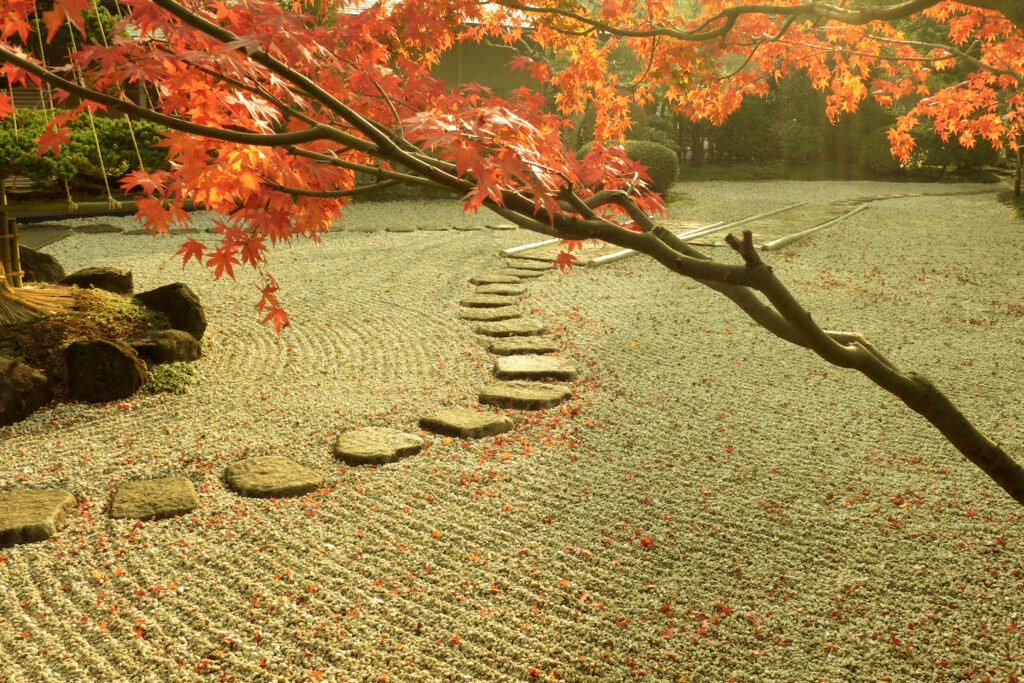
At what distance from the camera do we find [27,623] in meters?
2.71

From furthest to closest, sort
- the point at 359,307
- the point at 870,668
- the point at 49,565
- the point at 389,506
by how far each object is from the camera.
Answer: the point at 359,307 < the point at 389,506 < the point at 49,565 < the point at 870,668

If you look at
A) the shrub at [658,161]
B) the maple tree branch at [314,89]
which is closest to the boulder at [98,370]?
the maple tree branch at [314,89]

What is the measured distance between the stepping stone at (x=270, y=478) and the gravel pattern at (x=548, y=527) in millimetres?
72

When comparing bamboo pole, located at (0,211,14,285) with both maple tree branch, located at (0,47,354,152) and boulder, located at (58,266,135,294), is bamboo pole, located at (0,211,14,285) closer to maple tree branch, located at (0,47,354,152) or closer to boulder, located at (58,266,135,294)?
boulder, located at (58,266,135,294)

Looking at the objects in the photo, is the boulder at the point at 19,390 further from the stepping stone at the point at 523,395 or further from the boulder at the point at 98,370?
the stepping stone at the point at 523,395

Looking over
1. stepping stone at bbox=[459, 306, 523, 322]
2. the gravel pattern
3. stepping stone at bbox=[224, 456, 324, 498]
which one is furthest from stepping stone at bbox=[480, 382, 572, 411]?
stepping stone at bbox=[459, 306, 523, 322]

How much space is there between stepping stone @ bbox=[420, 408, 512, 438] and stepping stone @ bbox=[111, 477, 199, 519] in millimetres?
1202

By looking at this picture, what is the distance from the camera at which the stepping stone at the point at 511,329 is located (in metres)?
6.09

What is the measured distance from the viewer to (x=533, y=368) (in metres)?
5.22

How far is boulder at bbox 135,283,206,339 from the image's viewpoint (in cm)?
546

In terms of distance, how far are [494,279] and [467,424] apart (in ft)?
12.0

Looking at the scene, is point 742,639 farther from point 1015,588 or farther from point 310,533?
point 310,533

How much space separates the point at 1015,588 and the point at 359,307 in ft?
16.8

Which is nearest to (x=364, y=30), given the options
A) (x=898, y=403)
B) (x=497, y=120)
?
(x=497, y=120)
